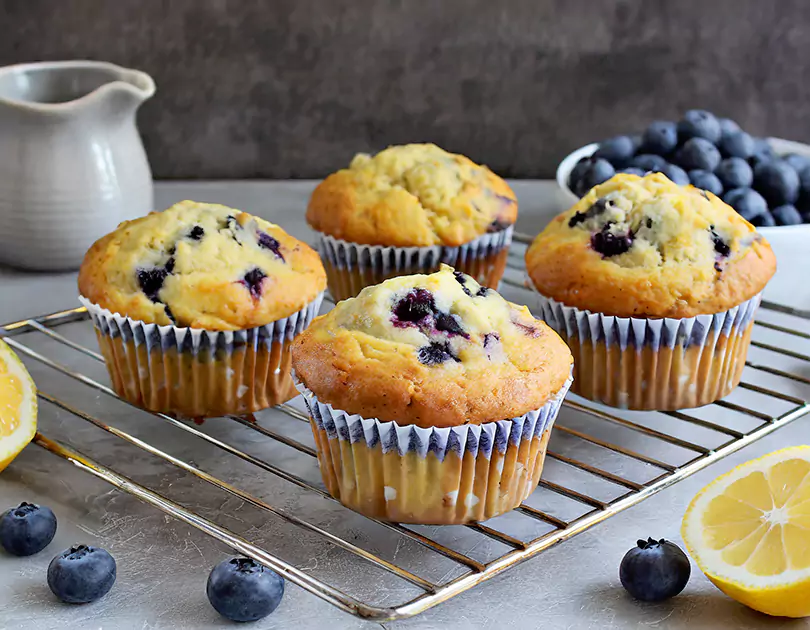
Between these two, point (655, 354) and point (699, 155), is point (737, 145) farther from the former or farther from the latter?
point (655, 354)

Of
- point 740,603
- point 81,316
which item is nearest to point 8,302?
point 81,316

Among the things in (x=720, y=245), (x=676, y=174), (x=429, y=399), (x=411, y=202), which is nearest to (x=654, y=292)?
(x=720, y=245)

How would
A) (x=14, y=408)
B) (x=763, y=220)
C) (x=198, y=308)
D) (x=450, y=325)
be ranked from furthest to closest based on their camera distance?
(x=763, y=220) < (x=198, y=308) < (x=14, y=408) < (x=450, y=325)

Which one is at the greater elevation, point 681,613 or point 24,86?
point 24,86

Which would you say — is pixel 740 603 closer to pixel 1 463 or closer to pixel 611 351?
pixel 611 351

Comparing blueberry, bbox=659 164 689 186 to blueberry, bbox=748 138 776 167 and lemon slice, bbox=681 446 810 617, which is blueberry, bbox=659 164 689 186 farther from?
lemon slice, bbox=681 446 810 617

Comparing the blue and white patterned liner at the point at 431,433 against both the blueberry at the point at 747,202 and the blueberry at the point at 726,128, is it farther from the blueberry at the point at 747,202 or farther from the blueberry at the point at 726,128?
the blueberry at the point at 726,128

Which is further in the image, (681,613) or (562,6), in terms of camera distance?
(562,6)
